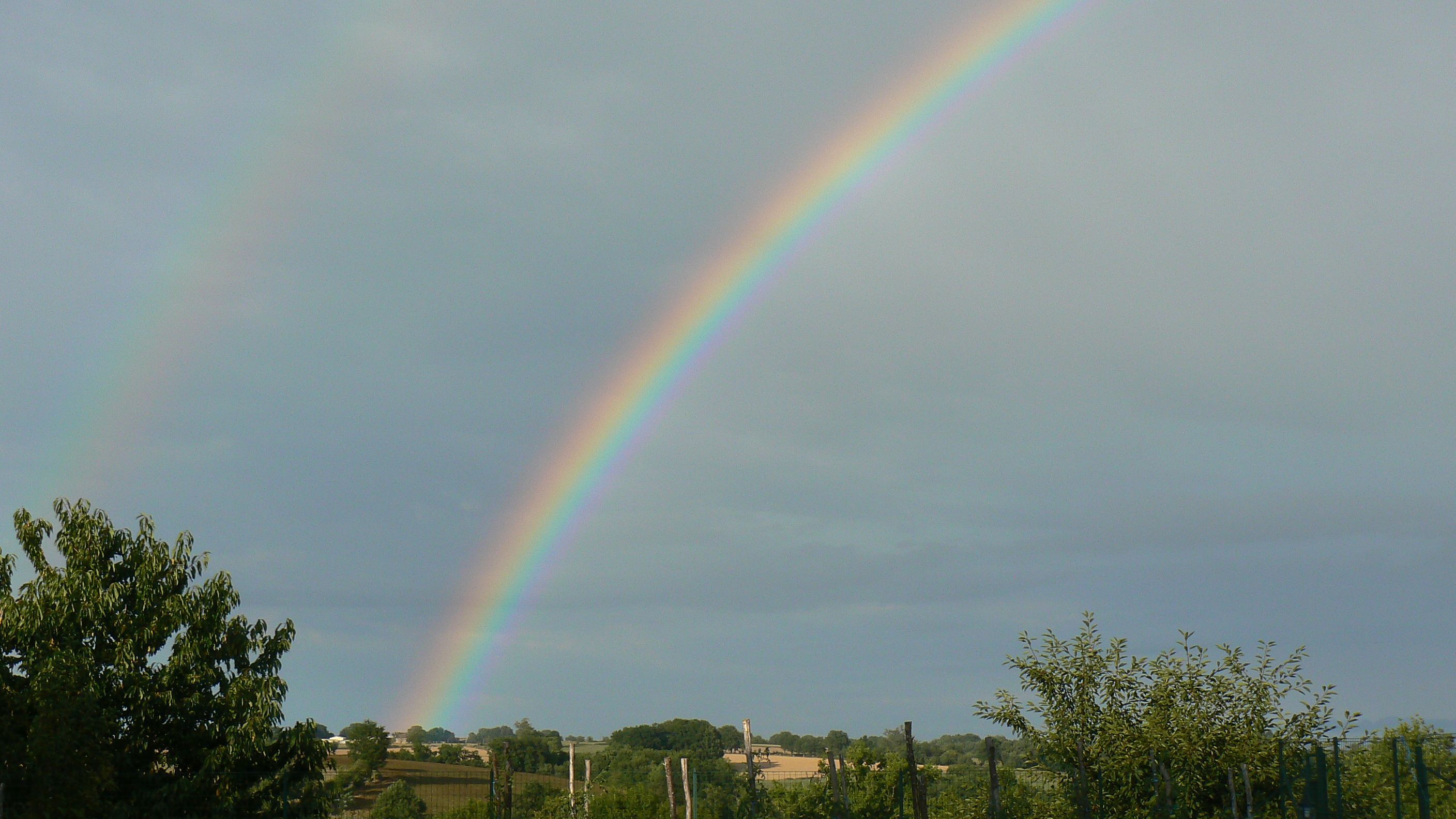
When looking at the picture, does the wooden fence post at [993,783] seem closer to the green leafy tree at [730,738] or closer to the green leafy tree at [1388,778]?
the green leafy tree at [1388,778]

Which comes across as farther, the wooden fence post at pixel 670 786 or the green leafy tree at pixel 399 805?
the wooden fence post at pixel 670 786

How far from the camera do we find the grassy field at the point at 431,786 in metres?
22.2

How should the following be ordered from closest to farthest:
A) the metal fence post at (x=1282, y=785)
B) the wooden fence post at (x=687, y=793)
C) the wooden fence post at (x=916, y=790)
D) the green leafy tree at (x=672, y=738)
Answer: the metal fence post at (x=1282, y=785)
the wooden fence post at (x=916, y=790)
the wooden fence post at (x=687, y=793)
the green leafy tree at (x=672, y=738)

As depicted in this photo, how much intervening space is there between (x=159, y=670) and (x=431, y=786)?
531 cm

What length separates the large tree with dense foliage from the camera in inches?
789

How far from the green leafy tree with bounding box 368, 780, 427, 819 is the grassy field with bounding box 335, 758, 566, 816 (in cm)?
14

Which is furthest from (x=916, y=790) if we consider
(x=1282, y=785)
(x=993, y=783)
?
(x=1282, y=785)

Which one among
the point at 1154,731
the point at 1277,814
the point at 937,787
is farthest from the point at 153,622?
the point at 937,787

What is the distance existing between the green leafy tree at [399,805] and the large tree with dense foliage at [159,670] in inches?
70.6

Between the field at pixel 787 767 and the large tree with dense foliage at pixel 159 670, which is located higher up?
the large tree with dense foliage at pixel 159 670

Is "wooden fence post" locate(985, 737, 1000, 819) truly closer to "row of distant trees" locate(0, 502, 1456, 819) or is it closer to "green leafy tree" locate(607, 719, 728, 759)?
"row of distant trees" locate(0, 502, 1456, 819)

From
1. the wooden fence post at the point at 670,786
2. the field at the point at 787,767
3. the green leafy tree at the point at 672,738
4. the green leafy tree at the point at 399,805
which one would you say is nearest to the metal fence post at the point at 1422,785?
the field at the point at 787,767

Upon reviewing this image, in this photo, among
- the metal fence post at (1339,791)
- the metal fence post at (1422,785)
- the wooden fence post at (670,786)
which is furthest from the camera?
the wooden fence post at (670,786)

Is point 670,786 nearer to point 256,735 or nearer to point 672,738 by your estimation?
point 256,735
